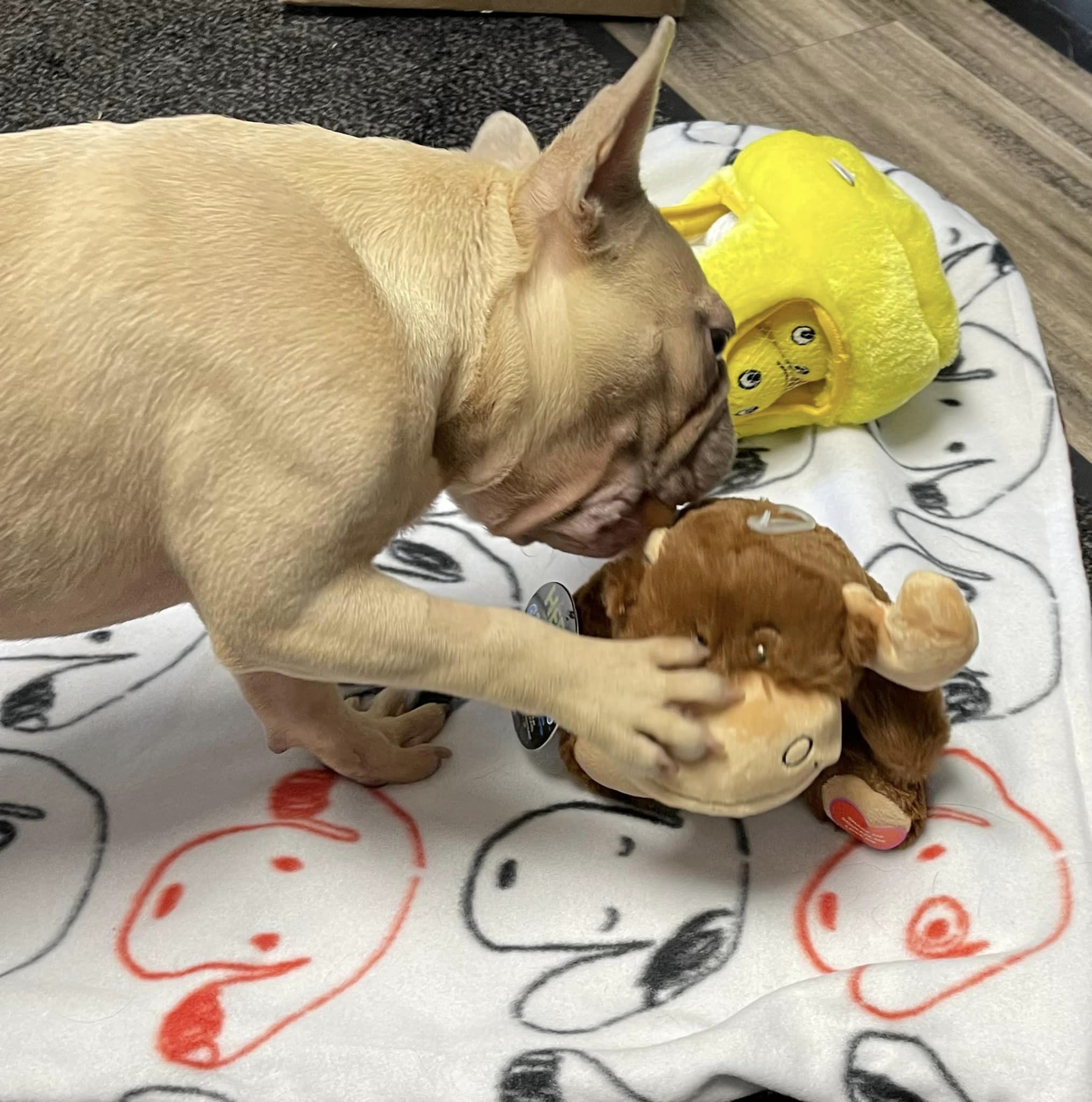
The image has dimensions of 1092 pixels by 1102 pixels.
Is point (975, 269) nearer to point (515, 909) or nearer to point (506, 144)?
point (506, 144)

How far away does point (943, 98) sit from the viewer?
Result: 211 centimetres

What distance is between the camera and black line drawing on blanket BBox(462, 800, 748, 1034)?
3.18ft

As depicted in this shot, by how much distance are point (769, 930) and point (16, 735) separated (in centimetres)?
77

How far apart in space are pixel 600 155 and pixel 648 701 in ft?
1.24

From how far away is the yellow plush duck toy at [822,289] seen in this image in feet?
4.23

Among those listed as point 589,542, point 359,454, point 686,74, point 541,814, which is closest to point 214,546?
point 359,454

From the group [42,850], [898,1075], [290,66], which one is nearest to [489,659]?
[898,1075]

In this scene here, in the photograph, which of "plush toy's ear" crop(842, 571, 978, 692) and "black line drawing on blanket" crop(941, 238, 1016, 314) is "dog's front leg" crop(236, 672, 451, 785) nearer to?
"plush toy's ear" crop(842, 571, 978, 692)

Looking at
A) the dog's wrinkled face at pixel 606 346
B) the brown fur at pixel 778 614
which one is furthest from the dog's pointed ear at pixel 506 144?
the brown fur at pixel 778 614

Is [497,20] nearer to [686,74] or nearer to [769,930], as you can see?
[686,74]

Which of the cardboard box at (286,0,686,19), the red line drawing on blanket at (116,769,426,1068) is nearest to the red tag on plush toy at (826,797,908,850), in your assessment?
the red line drawing on blanket at (116,769,426,1068)

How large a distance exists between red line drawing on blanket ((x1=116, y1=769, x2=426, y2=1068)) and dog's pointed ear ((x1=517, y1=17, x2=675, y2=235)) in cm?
58

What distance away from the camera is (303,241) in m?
0.82

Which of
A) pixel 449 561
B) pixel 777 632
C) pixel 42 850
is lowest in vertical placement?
pixel 42 850
